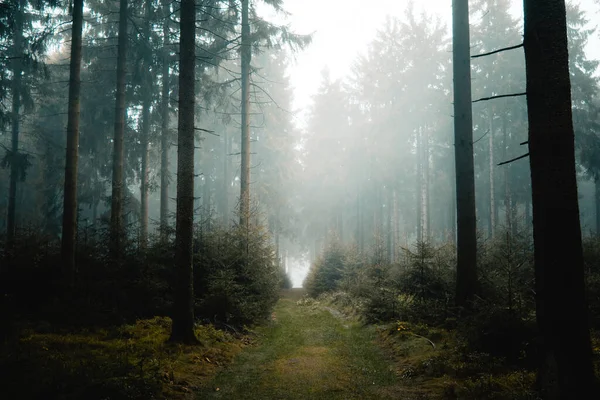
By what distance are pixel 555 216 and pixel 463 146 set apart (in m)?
5.90

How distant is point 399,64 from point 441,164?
970 cm

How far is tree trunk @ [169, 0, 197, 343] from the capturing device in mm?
8406

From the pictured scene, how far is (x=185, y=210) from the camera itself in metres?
8.59

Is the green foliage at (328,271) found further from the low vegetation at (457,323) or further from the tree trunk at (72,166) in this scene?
the tree trunk at (72,166)

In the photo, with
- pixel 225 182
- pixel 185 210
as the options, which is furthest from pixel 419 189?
pixel 185 210

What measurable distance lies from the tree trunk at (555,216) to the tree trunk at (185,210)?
7004 mm

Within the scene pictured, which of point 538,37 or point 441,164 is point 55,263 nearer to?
point 538,37

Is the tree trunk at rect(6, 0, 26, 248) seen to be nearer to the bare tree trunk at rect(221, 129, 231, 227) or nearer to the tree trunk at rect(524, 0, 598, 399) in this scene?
the bare tree trunk at rect(221, 129, 231, 227)

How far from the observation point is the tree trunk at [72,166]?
10.3 meters

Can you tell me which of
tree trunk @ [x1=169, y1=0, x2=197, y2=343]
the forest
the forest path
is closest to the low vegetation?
the forest

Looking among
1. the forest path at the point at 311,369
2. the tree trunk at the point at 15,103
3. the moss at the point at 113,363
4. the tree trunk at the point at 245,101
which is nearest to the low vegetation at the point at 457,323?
the forest path at the point at 311,369

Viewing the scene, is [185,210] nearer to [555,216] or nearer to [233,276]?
[233,276]

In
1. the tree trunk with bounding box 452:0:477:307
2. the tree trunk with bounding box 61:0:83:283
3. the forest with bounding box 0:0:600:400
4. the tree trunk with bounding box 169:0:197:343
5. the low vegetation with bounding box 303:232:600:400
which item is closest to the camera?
the forest with bounding box 0:0:600:400

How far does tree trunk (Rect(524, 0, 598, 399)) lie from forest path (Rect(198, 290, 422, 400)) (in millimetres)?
2357
